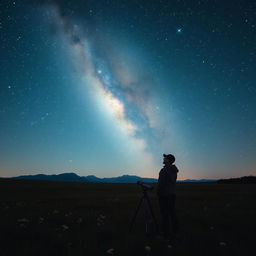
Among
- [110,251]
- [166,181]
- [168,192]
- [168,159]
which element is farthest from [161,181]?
[110,251]

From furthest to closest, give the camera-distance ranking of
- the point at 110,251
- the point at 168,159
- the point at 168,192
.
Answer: the point at 168,159 < the point at 168,192 < the point at 110,251

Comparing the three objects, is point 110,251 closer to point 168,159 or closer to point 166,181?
point 166,181

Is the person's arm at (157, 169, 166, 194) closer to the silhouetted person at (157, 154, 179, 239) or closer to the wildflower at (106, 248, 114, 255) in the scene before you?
the silhouetted person at (157, 154, 179, 239)

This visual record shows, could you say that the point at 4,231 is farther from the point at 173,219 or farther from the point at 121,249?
the point at 173,219

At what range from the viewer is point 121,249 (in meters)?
6.00

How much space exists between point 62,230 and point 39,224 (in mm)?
1642

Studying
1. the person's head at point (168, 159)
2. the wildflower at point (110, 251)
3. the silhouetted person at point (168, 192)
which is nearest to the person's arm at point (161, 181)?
the silhouetted person at point (168, 192)

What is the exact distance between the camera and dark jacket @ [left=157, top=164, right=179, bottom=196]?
749 cm

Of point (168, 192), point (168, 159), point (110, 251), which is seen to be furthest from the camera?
point (168, 159)

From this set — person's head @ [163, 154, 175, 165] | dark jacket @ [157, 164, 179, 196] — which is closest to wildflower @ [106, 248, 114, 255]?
dark jacket @ [157, 164, 179, 196]

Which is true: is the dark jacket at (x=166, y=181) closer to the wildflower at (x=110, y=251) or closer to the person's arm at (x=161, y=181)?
the person's arm at (x=161, y=181)

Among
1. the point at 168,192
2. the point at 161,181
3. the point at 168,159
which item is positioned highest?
the point at 168,159

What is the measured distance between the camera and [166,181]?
24.6ft

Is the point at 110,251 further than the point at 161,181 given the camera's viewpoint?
No
